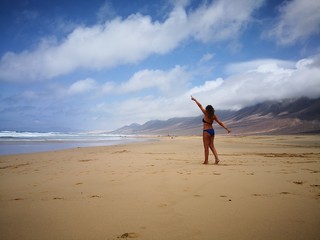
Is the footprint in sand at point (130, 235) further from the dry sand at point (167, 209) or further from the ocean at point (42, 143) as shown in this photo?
the ocean at point (42, 143)

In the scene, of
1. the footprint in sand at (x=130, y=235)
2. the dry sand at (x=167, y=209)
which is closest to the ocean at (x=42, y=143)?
the dry sand at (x=167, y=209)

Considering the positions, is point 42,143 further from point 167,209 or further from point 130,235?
point 130,235

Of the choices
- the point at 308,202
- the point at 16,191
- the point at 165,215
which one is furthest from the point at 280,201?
the point at 16,191

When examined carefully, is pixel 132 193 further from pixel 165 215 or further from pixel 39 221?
pixel 39 221

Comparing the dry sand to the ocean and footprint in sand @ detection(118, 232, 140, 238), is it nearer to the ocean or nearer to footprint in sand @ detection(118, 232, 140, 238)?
footprint in sand @ detection(118, 232, 140, 238)

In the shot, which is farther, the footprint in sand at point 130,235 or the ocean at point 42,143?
the ocean at point 42,143

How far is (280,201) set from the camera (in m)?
2.99

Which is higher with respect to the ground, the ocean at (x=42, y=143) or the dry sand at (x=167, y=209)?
the ocean at (x=42, y=143)

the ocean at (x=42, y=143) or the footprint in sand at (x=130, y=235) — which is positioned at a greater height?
the ocean at (x=42, y=143)

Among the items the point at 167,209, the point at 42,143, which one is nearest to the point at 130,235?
the point at 167,209

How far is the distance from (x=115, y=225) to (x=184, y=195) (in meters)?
1.35

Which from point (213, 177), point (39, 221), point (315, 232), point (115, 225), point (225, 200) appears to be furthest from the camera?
point (213, 177)

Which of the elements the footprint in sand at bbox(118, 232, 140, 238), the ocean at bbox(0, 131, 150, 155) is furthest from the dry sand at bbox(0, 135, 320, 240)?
the ocean at bbox(0, 131, 150, 155)

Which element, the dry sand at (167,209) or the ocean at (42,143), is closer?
the dry sand at (167,209)
